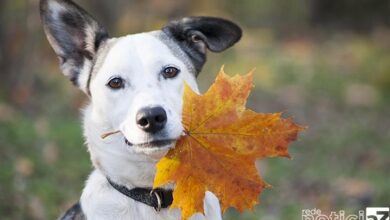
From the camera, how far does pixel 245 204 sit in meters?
3.90

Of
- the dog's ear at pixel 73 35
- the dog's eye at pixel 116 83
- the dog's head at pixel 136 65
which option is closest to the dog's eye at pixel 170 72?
the dog's head at pixel 136 65

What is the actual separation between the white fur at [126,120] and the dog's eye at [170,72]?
27mm

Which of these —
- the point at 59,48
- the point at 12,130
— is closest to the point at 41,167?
the point at 12,130

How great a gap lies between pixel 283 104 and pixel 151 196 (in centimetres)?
828

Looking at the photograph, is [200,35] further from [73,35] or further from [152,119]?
[152,119]

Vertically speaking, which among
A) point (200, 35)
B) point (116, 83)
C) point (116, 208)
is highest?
point (200, 35)

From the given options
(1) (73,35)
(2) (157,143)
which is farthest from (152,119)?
(1) (73,35)

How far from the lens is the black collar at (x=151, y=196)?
430 cm

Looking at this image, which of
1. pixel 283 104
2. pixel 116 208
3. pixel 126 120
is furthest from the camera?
pixel 283 104

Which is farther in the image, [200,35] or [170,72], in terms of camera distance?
[200,35]

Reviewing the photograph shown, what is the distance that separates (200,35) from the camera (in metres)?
4.72

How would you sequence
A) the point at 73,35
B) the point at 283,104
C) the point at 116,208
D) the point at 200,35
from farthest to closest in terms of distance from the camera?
1. the point at 283,104
2. the point at 73,35
3. the point at 200,35
4. the point at 116,208

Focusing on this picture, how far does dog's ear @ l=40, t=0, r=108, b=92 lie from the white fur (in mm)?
297

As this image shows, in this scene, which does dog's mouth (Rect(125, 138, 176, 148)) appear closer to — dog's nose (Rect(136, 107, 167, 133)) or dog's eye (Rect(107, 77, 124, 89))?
dog's nose (Rect(136, 107, 167, 133))
